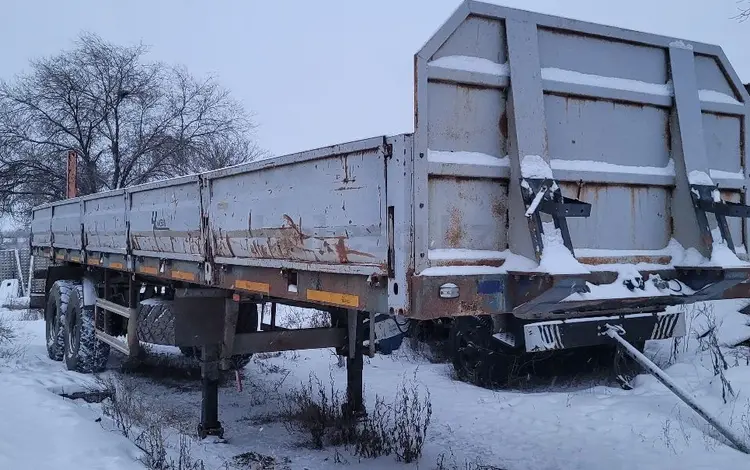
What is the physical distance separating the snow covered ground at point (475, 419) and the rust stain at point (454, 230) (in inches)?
92.4

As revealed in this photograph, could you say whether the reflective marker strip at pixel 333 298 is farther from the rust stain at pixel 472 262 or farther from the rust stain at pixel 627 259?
the rust stain at pixel 627 259

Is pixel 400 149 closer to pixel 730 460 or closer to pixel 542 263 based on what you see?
pixel 542 263

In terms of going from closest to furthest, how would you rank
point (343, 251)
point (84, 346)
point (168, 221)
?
point (343, 251), point (168, 221), point (84, 346)

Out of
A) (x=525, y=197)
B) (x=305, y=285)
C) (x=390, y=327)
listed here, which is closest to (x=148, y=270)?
(x=390, y=327)

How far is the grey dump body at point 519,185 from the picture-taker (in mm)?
3330

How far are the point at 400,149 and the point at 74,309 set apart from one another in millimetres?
7292

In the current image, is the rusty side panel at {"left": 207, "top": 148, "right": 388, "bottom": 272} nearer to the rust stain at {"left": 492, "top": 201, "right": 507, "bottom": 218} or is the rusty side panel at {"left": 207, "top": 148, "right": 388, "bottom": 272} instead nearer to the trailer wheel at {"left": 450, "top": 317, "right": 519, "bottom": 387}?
the rust stain at {"left": 492, "top": 201, "right": 507, "bottom": 218}

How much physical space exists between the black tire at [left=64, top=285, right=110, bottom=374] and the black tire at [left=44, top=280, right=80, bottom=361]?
0.42 meters

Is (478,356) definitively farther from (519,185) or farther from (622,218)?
(519,185)

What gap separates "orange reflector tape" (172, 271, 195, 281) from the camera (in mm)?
5673

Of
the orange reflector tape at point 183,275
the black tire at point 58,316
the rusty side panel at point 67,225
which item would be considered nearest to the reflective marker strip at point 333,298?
the orange reflector tape at point 183,275

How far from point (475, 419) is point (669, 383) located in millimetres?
2603

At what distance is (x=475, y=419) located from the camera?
21.5 feet

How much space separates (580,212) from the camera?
3.43 m
